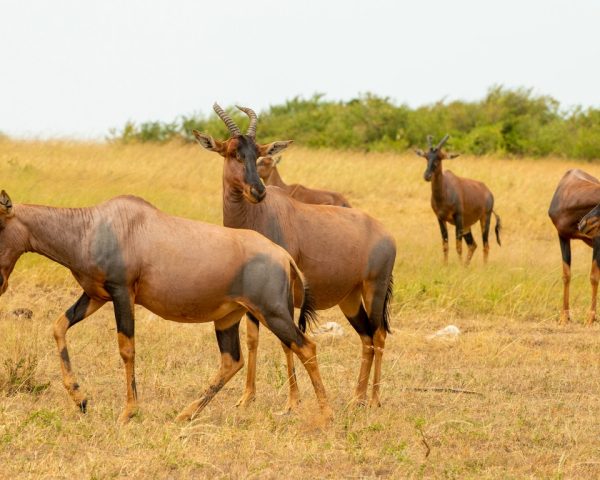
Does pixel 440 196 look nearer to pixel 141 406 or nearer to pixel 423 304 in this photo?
pixel 423 304

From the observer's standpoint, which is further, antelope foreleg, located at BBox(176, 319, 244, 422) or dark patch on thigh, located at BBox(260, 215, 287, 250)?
dark patch on thigh, located at BBox(260, 215, 287, 250)

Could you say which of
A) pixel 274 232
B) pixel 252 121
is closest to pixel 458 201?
pixel 252 121

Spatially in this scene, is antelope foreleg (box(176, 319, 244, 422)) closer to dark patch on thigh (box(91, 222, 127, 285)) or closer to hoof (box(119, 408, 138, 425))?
hoof (box(119, 408, 138, 425))

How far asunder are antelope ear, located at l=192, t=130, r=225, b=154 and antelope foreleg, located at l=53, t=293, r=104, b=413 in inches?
75.6

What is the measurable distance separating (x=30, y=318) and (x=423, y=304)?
167 inches

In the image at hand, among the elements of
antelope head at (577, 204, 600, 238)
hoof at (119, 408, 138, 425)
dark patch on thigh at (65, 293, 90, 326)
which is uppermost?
dark patch on thigh at (65, 293, 90, 326)

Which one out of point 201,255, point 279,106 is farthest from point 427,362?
point 279,106

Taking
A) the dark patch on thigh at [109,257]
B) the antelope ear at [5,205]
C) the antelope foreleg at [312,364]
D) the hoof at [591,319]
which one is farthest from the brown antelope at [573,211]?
the antelope ear at [5,205]

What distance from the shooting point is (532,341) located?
34.7ft

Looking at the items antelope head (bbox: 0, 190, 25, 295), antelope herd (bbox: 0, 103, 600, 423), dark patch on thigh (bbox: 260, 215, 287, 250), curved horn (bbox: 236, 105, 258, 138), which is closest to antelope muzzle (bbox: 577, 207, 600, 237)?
antelope herd (bbox: 0, 103, 600, 423)

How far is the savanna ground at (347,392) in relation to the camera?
6188 millimetres

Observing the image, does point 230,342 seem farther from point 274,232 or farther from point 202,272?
point 274,232

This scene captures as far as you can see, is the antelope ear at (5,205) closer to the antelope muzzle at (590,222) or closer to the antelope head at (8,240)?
the antelope head at (8,240)

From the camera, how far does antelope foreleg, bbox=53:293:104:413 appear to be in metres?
7.18
